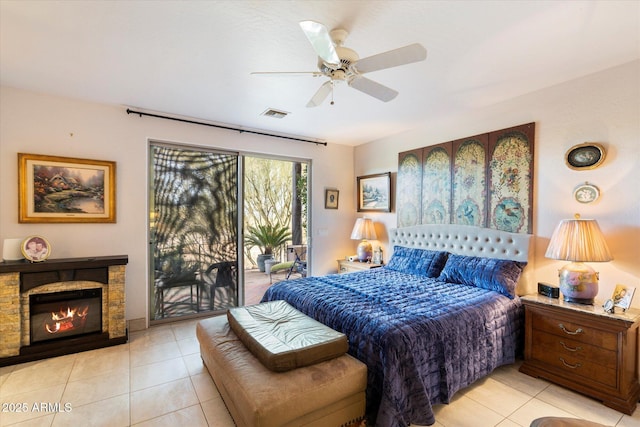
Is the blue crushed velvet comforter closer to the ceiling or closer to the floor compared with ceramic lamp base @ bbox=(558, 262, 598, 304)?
closer to the floor

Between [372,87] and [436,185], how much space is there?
7.21 ft

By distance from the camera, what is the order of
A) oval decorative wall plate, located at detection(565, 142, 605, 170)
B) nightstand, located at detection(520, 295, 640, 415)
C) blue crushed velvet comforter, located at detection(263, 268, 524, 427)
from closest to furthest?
blue crushed velvet comforter, located at detection(263, 268, 524, 427)
nightstand, located at detection(520, 295, 640, 415)
oval decorative wall plate, located at detection(565, 142, 605, 170)

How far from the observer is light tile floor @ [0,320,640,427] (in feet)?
6.69

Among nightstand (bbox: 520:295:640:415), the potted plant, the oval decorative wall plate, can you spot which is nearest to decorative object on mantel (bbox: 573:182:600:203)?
the oval decorative wall plate

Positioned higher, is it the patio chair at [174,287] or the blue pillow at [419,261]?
the blue pillow at [419,261]

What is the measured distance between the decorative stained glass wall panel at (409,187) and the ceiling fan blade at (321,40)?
271 centimetres

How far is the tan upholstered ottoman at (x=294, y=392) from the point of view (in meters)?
1.57

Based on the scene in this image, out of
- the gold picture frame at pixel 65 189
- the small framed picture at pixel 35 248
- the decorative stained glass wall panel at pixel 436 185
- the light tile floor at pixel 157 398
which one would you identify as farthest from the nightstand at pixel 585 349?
the small framed picture at pixel 35 248

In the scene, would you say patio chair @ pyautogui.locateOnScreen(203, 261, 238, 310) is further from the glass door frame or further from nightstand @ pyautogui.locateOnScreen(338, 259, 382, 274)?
nightstand @ pyautogui.locateOnScreen(338, 259, 382, 274)

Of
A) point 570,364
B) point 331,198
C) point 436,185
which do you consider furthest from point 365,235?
point 570,364

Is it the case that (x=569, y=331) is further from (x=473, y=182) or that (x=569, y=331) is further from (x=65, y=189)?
(x=65, y=189)

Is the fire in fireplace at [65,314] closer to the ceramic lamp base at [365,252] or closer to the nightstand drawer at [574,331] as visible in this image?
the ceramic lamp base at [365,252]

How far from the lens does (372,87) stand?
89.4 inches

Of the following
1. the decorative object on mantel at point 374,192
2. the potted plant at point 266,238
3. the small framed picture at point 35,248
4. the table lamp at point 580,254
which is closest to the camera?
the table lamp at point 580,254
